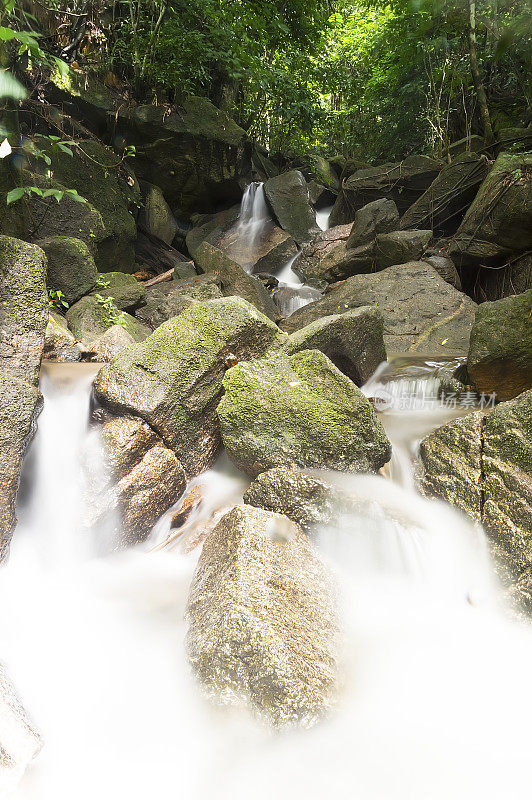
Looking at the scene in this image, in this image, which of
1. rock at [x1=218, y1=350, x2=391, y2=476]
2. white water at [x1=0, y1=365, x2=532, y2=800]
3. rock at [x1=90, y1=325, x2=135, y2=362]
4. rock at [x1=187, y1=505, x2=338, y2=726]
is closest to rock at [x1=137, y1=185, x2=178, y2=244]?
rock at [x1=90, y1=325, x2=135, y2=362]

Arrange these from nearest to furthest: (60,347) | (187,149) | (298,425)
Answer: (298,425) < (60,347) < (187,149)

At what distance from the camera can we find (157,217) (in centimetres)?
1171

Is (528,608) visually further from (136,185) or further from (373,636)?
(136,185)

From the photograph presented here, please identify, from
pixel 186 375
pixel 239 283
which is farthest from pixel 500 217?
pixel 186 375

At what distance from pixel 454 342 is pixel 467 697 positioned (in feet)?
19.5

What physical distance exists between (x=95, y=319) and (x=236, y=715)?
5.53 metres

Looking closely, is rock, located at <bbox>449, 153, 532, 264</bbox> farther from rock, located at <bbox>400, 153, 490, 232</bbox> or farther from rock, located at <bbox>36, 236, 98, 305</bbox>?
rock, located at <bbox>36, 236, 98, 305</bbox>

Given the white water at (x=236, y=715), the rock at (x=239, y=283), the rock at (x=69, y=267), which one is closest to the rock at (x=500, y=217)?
the rock at (x=239, y=283)

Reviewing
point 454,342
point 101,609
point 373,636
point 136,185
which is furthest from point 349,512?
point 136,185

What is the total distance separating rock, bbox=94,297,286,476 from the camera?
3.63 m

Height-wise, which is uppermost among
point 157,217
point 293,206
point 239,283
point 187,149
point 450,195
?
point 187,149

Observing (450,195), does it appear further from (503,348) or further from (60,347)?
(60,347)

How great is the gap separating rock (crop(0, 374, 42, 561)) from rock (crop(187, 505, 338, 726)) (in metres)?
1.22

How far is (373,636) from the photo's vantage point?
271 centimetres
